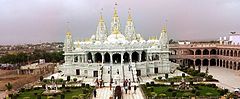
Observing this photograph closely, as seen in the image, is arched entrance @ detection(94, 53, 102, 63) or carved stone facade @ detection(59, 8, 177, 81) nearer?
carved stone facade @ detection(59, 8, 177, 81)

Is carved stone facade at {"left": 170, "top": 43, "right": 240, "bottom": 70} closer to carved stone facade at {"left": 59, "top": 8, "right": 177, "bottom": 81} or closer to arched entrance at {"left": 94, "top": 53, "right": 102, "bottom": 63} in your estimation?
carved stone facade at {"left": 59, "top": 8, "right": 177, "bottom": 81}

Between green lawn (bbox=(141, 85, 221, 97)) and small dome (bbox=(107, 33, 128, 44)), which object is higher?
small dome (bbox=(107, 33, 128, 44))

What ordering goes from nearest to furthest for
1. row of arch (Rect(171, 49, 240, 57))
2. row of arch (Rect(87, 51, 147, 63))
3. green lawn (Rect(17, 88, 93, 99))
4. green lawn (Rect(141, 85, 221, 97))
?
green lawn (Rect(141, 85, 221, 97))
green lawn (Rect(17, 88, 93, 99))
row of arch (Rect(87, 51, 147, 63))
row of arch (Rect(171, 49, 240, 57))

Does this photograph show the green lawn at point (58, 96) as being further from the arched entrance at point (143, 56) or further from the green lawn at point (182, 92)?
the arched entrance at point (143, 56)

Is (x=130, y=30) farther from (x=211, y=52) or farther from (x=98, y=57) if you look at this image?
(x=211, y=52)

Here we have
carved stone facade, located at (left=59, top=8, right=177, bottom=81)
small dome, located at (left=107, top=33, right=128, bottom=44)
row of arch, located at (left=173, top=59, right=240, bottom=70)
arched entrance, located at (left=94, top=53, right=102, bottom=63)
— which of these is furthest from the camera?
row of arch, located at (left=173, top=59, right=240, bottom=70)

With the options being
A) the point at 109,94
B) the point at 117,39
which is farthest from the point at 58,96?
the point at 117,39

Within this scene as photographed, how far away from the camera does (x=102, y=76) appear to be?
49.4 meters

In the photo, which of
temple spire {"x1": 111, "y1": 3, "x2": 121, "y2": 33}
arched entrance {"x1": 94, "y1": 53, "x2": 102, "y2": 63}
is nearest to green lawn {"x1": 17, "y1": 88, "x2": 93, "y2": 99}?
arched entrance {"x1": 94, "y1": 53, "x2": 102, "y2": 63}

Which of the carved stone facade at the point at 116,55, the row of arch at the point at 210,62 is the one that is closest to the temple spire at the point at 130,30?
the carved stone facade at the point at 116,55

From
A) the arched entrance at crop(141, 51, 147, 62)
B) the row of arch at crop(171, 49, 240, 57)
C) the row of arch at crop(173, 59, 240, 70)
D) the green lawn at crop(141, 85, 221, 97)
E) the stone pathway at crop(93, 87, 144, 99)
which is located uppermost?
the arched entrance at crop(141, 51, 147, 62)

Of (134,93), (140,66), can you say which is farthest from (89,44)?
(134,93)

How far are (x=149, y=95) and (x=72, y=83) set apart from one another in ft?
51.1

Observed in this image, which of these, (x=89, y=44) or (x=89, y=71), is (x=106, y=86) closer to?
(x=89, y=71)
